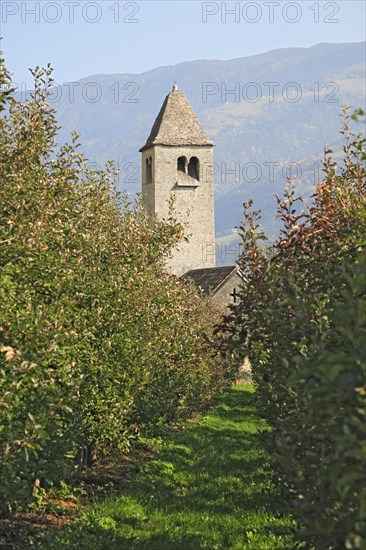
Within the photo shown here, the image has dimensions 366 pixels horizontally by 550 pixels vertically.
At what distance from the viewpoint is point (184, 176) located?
69875mm

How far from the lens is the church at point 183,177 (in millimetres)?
67250

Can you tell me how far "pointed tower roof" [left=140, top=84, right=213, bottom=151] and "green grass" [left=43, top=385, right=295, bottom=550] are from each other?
172ft

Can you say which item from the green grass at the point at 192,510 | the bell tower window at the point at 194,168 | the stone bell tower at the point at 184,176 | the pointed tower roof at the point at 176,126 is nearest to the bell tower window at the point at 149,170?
the stone bell tower at the point at 184,176

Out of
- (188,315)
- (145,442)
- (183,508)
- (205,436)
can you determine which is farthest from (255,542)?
(188,315)

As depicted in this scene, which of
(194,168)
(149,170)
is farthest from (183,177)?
(149,170)

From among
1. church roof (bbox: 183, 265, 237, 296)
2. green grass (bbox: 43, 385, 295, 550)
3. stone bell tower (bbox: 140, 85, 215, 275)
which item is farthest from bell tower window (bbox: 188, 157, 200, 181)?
green grass (bbox: 43, 385, 295, 550)

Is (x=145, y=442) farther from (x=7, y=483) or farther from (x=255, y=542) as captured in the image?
(x=7, y=483)

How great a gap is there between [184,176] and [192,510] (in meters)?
58.6

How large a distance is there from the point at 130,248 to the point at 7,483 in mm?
7466

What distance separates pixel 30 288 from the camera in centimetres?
995

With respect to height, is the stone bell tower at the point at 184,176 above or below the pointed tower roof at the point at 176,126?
below

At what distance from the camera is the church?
67.2 meters

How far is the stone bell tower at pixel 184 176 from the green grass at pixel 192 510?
4790cm

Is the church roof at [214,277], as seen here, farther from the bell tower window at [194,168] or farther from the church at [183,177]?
the bell tower window at [194,168]
